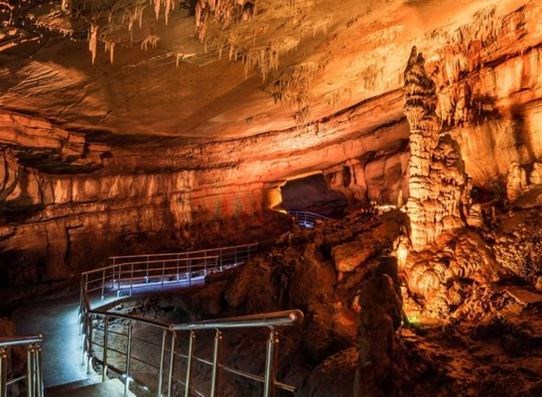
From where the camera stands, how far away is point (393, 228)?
11.6 m

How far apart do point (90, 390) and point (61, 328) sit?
502 cm

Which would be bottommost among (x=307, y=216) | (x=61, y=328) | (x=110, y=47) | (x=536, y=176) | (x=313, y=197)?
(x=61, y=328)

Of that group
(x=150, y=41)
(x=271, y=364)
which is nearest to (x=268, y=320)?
(x=271, y=364)

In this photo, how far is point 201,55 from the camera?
9.58 meters

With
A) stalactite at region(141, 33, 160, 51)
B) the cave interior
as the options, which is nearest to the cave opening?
the cave interior

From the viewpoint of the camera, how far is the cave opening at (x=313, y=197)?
25.5m

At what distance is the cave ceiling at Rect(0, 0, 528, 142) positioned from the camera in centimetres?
773

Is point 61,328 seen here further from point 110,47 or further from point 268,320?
point 268,320

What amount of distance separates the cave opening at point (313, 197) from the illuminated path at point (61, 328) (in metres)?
13.3

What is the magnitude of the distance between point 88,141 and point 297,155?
28.6 ft

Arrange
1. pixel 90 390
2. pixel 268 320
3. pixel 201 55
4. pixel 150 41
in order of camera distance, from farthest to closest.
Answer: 1. pixel 201 55
2. pixel 150 41
3. pixel 90 390
4. pixel 268 320

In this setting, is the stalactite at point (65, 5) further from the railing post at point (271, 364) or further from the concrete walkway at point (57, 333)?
the railing post at point (271, 364)

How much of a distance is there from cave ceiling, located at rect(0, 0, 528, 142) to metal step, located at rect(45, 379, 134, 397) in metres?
5.34

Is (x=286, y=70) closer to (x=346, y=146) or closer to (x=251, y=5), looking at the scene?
(x=251, y=5)
